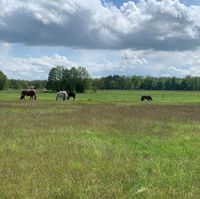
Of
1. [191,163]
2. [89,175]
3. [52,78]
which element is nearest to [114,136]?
[191,163]

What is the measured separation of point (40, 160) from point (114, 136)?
7214mm

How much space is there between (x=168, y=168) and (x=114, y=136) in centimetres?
751

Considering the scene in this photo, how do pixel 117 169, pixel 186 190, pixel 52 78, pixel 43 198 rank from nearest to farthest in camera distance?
pixel 43 198 → pixel 186 190 → pixel 117 169 → pixel 52 78

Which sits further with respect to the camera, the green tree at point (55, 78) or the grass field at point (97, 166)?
the green tree at point (55, 78)

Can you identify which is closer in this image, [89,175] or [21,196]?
[21,196]

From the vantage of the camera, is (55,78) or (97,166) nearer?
(97,166)

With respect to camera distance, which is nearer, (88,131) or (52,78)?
(88,131)

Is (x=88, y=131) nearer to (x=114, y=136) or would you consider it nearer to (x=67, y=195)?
(x=114, y=136)

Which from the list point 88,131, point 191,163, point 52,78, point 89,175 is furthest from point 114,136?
point 52,78

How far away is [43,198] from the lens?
8438mm

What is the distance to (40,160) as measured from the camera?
40.0 ft

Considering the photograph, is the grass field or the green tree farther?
the green tree

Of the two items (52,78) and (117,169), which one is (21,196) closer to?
(117,169)

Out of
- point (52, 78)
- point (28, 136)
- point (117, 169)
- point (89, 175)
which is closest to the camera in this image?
point (89, 175)
